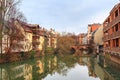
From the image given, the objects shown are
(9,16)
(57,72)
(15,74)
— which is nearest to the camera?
(15,74)

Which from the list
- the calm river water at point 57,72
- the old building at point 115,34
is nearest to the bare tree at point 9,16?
the calm river water at point 57,72

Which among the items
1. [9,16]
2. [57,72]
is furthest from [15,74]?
[9,16]

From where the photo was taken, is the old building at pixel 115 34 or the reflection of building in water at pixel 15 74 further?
the old building at pixel 115 34

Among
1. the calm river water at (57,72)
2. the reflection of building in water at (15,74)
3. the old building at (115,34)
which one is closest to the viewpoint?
the reflection of building in water at (15,74)

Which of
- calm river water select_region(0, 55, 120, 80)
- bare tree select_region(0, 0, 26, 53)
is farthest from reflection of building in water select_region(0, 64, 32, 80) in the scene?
bare tree select_region(0, 0, 26, 53)

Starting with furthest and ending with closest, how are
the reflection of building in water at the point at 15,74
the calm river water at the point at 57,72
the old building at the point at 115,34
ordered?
the old building at the point at 115,34
the calm river water at the point at 57,72
the reflection of building in water at the point at 15,74

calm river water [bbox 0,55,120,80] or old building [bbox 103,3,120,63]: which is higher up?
old building [bbox 103,3,120,63]

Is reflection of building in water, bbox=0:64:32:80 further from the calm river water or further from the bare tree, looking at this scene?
the bare tree

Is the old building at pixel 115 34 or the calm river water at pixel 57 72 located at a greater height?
the old building at pixel 115 34

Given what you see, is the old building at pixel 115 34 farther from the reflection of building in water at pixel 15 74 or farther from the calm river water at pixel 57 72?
the reflection of building in water at pixel 15 74

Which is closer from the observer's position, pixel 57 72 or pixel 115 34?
pixel 57 72

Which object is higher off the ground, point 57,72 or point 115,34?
point 115,34

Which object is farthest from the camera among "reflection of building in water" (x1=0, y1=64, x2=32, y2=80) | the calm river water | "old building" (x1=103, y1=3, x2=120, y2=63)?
"old building" (x1=103, y1=3, x2=120, y2=63)

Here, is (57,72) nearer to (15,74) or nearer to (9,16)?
(15,74)
